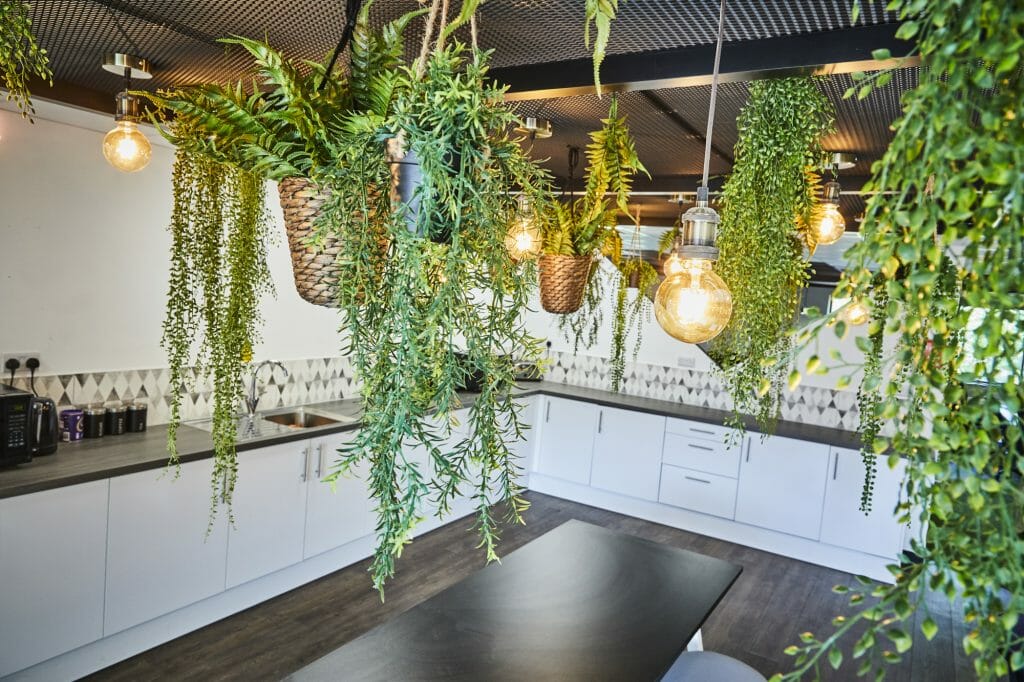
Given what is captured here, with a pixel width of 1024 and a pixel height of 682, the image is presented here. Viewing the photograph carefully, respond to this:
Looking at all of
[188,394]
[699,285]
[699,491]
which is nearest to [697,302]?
[699,285]

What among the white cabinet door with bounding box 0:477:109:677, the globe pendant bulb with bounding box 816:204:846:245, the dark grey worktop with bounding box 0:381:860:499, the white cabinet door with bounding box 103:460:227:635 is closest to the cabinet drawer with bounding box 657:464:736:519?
the dark grey worktop with bounding box 0:381:860:499

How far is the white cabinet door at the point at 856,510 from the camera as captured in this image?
Result: 4766 millimetres

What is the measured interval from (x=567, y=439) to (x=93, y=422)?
12.2 ft

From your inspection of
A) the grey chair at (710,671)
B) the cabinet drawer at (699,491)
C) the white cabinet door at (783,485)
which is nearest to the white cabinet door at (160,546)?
the grey chair at (710,671)

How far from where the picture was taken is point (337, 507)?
4258 millimetres

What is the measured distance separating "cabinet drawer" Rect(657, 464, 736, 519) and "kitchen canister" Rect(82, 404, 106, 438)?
3.94 meters

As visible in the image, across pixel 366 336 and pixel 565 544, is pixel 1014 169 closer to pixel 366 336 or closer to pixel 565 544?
pixel 366 336

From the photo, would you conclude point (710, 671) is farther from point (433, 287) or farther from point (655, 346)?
point (655, 346)

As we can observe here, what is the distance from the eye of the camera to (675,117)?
2953 mm

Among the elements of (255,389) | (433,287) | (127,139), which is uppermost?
(127,139)

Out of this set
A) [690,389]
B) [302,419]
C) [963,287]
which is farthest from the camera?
[690,389]

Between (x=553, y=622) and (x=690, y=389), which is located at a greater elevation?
(x=690, y=389)

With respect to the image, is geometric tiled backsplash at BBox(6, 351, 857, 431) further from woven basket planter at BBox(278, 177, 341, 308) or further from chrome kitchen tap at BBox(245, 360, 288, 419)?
woven basket planter at BBox(278, 177, 341, 308)

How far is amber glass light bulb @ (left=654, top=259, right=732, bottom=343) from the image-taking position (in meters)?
1.80
